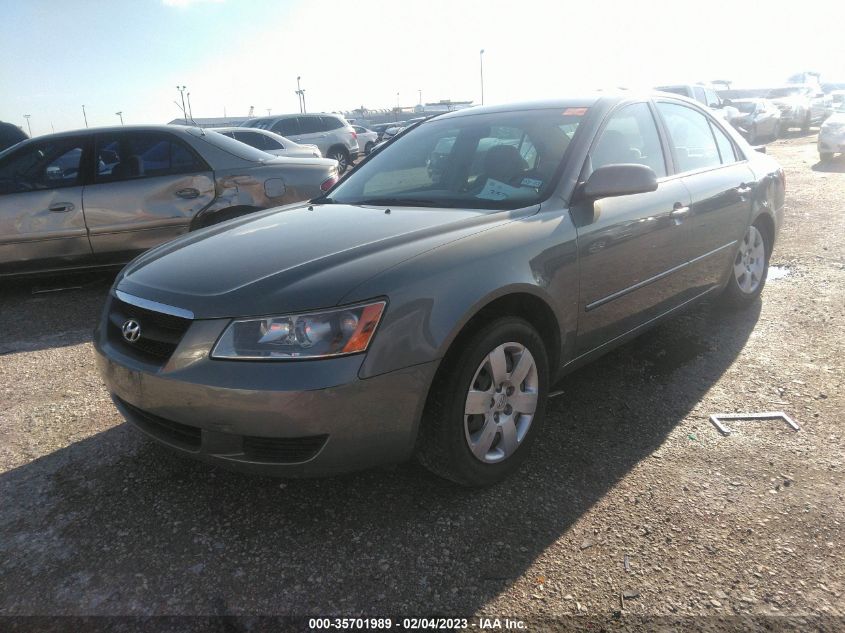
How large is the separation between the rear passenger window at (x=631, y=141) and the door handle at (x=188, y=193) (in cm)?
379

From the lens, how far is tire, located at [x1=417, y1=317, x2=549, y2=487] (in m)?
2.29

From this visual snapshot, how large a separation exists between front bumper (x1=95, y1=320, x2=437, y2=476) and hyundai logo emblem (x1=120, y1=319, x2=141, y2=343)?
0.12m

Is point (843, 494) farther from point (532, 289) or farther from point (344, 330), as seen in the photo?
point (344, 330)

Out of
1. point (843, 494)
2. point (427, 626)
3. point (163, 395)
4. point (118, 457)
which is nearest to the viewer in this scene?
point (427, 626)

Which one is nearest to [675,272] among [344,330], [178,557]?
[344,330]

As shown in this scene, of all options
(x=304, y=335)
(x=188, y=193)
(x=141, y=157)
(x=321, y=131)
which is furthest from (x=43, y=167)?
(x=321, y=131)

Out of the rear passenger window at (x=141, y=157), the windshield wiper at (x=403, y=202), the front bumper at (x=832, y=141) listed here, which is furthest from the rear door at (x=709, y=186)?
the front bumper at (x=832, y=141)

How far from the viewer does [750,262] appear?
456 centimetres

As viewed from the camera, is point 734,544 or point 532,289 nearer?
point 734,544

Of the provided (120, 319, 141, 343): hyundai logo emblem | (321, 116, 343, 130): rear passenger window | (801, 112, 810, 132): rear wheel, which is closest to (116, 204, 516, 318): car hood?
(120, 319, 141, 343): hyundai logo emblem

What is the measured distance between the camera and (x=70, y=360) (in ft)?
13.5

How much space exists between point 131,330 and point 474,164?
183 centimetres

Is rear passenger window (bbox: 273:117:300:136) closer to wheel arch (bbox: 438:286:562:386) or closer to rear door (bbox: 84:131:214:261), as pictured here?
rear door (bbox: 84:131:214:261)

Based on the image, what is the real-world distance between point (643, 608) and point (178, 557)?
1586mm
